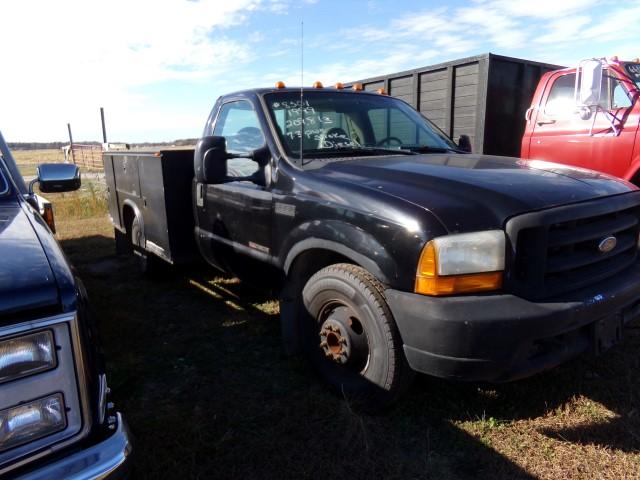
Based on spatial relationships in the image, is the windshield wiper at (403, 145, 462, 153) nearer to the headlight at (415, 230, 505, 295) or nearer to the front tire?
the front tire

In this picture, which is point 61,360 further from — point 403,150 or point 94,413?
point 403,150

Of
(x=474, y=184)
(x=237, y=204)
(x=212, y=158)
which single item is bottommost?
Result: (x=237, y=204)

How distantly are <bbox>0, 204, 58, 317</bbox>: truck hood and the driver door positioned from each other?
66.6 inches

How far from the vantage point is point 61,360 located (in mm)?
1373

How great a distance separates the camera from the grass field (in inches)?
91.2

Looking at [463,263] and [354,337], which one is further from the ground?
[463,263]

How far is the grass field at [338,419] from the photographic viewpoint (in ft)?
7.60

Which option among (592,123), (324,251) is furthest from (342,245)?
(592,123)

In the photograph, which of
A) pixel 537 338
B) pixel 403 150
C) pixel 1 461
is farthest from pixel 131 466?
pixel 403 150

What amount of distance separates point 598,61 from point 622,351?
3332mm

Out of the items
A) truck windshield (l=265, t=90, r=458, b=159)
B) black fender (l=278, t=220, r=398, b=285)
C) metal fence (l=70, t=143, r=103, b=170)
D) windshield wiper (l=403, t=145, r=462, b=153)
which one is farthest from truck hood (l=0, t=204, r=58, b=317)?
metal fence (l=70, t=143, r=103, b=170)

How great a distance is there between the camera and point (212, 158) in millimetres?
3131

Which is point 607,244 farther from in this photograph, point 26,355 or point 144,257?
point 144,257

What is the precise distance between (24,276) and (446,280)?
5.43 feet
